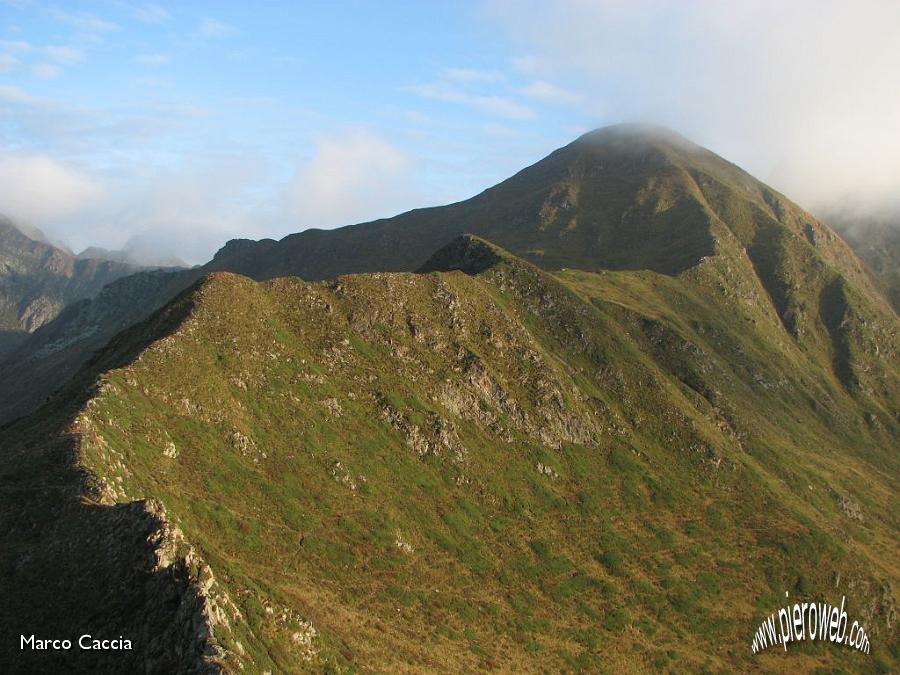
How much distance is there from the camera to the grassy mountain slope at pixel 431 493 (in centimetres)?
5469

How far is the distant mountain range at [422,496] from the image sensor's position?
51469 millimetres

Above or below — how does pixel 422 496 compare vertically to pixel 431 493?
below

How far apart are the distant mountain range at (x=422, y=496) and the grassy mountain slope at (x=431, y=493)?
1.13 ft

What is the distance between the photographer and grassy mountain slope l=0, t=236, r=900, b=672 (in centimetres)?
5469

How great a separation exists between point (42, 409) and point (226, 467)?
98.6ft

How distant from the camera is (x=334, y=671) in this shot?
5603cm

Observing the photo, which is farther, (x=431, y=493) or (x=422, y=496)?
(x=431, y=493)

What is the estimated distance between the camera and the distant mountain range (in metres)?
51.5

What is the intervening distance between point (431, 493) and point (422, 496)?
179 centimetres

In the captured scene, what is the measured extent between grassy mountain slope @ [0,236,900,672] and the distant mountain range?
0.35 metres

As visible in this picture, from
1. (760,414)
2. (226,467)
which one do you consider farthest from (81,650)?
(760,414)

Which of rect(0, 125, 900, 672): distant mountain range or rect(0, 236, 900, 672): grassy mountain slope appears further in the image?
rect(0, 236, 900, 672): grassy mountain slope

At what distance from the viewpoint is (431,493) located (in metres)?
98.2

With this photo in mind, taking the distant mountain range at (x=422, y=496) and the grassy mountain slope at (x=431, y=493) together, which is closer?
the distant mountain range at (x=422, y=496)
